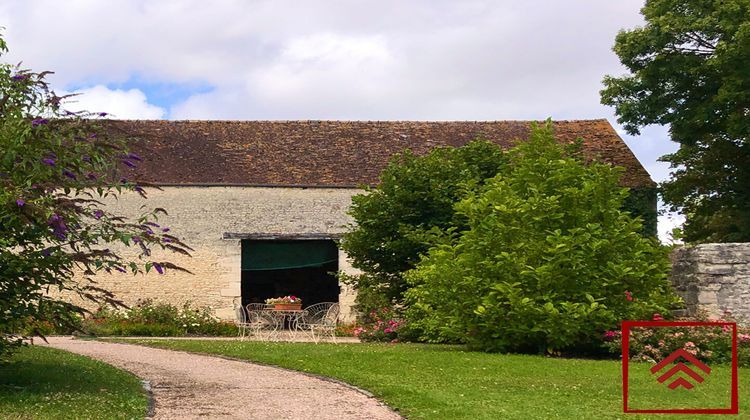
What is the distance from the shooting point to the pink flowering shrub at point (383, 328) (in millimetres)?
17625

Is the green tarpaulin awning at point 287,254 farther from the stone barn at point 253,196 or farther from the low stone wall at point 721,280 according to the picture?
the low stone wall at point 721,280

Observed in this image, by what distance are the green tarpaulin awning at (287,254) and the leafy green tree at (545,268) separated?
27.4ft

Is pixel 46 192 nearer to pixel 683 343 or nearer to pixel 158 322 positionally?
pixel 683 343

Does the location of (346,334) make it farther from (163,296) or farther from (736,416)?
(736,416)

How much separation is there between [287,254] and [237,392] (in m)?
13.7

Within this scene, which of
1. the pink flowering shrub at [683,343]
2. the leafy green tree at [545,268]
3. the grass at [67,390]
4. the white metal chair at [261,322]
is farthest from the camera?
the white metal chair at [261,322]

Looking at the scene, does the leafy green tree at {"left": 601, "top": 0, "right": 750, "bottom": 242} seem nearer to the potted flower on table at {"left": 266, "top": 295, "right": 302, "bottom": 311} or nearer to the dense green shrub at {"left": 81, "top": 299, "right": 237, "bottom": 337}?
the potted flower on table at {"left": 266, "top": 295, "right": 302, "bottom": 311}

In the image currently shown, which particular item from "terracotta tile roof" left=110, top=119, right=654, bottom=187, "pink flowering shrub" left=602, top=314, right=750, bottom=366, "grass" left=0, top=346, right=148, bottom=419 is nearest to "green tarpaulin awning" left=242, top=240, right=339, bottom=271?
"terracotta tile roof" left=110, top=119, right=654, bottom=187

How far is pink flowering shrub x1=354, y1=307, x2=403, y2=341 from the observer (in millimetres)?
17625

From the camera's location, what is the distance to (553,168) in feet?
48.5

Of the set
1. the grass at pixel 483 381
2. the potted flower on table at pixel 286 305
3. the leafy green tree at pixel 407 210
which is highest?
the leafy green tree at pixel 407 210

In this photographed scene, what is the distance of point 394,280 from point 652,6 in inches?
340

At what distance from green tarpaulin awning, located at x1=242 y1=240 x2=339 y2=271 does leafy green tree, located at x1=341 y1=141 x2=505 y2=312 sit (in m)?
4.09

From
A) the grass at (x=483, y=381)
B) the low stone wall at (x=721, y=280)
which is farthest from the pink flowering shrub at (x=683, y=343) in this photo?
the low stone wall at (x=721, y=280)
